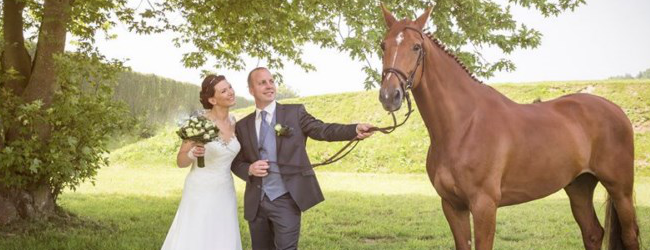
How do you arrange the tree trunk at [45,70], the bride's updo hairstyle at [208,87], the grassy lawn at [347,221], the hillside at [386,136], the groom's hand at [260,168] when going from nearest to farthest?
the groom's hand at [260,168]
the bride's updo hairstyle at [208,87]
the grassy lawn at [347,221]
the tree trunk at [45,70]
the hillside at [386,136]

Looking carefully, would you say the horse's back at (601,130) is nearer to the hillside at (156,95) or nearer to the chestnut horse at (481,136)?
the chestnut horse at (481,136)

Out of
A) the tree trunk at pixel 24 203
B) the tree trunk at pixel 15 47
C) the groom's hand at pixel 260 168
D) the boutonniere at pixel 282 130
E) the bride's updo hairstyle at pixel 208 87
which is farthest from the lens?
the tree trunk at pixel 15 47

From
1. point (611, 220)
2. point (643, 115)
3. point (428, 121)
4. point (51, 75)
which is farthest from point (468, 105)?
point (643, 115)

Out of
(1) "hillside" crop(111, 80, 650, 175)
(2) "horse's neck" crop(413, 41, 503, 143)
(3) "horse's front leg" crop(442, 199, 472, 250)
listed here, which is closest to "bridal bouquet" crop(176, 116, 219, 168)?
(2) "horse's neck" crop(413, 41, 503, 143)

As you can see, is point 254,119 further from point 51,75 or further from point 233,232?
point 51,75

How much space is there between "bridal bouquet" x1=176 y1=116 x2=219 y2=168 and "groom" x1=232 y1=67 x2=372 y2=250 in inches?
11.5

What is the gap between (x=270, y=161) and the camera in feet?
14.6

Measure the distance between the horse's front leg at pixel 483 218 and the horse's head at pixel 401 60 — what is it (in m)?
1.03

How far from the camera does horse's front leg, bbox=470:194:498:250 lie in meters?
4.43

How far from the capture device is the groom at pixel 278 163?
4.40m

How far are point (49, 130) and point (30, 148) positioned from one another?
2.30ft

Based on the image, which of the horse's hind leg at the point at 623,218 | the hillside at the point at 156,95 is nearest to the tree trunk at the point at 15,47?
the horse's hind leg at the point at 623,218

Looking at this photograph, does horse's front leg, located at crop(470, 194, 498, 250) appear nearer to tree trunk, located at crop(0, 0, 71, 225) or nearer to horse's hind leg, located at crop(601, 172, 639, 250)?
horse's hind leg, located at crop(601, 172, 639, 250)

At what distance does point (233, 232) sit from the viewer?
16.5 ft
